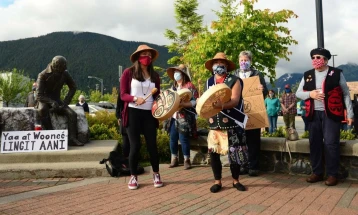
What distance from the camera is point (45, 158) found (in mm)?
6285

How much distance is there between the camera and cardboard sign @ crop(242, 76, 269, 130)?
538 cm

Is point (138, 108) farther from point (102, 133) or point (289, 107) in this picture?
point (289, 107)

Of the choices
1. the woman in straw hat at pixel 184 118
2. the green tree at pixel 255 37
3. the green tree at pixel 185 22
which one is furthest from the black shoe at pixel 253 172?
the green tree at pixel 185 22

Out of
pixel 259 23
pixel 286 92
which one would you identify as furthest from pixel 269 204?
→ pixel 259 23

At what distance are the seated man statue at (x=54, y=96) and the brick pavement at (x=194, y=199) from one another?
1841 millimetres

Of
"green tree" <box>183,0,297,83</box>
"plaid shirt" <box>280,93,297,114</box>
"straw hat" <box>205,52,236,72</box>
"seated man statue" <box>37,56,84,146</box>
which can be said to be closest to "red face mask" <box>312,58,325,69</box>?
"straw hat" <box>205,52,236,72</box>

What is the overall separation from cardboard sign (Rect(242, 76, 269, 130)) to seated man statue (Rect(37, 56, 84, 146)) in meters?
3.56

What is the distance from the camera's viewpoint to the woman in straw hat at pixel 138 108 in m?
4.84

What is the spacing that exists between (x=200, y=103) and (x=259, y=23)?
45.0ft

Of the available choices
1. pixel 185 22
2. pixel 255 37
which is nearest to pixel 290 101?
pixel 255 37

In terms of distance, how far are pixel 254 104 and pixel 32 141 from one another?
421 centimetres

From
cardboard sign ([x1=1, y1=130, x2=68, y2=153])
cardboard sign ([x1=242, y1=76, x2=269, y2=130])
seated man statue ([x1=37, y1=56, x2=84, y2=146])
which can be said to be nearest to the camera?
cardboard sign ([x1=242, y1=76, x2=269, y2=130])

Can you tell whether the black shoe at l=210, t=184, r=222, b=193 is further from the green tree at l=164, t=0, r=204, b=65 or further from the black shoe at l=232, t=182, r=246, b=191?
the green tree at l=164, t=0, r=204, b=65

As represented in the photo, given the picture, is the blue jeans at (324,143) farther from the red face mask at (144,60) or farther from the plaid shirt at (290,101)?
the plaid shirt at (290,101)
